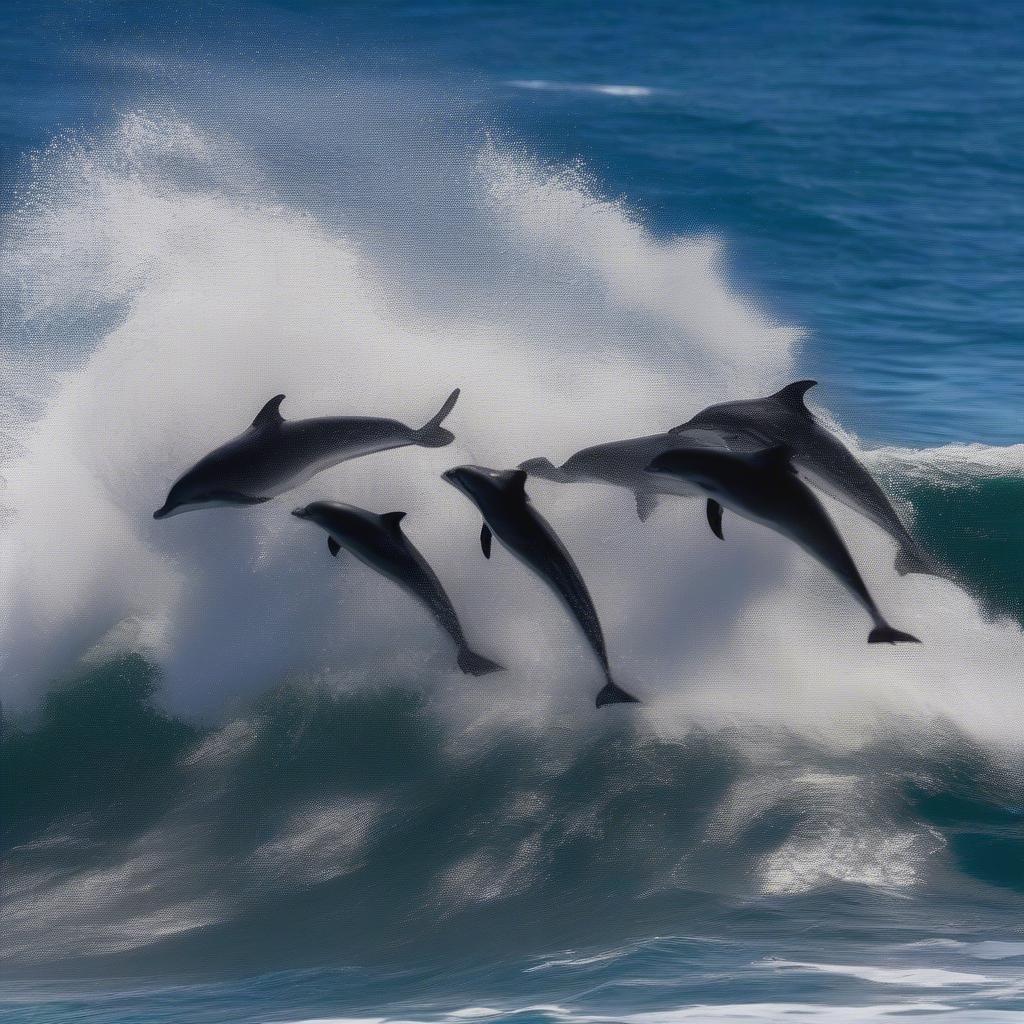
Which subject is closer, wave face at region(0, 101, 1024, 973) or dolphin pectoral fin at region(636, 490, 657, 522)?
wave face at region(0, 101, 1024, 973)

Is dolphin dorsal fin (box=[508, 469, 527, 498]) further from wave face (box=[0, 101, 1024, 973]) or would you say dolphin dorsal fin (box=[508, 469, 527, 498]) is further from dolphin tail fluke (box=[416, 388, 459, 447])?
wave face (box=[0, 101, 1024, 973])

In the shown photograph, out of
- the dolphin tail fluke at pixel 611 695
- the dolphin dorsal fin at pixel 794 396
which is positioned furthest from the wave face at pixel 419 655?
the dolphin dorsal fin at pixel 794 396

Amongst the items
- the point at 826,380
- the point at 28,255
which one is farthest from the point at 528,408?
the point at 28,255

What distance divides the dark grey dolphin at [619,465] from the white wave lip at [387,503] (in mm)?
1754

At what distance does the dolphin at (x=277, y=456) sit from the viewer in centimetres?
640

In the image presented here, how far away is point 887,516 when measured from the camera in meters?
6.23

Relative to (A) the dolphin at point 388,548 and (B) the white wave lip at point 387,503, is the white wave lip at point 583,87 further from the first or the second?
(A) the dolphin at point 388,548

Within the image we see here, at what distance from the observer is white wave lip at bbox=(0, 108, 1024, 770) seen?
8.42 metres

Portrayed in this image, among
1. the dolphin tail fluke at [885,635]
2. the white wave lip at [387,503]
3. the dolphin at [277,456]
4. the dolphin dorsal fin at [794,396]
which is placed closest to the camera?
the dolphin tail fluke at [885,635]

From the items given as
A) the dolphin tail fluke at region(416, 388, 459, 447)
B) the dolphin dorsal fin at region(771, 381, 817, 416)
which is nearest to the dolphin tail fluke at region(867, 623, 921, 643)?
the dolphin dorsal fin at region(771, 381, 817, 416)

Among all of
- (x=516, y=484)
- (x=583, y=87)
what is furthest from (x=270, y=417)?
(x=583, y=87)

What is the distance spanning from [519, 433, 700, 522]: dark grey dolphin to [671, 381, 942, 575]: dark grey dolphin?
15 centimetres

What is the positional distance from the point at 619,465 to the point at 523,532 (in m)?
0.88

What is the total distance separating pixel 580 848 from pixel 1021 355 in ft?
38.7
